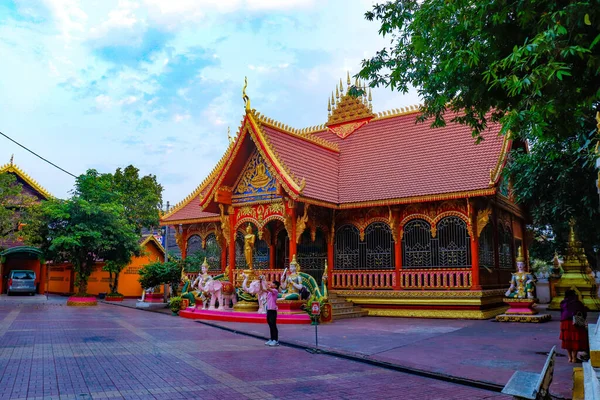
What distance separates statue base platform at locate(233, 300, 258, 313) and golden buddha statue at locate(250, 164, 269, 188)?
4.25 metres

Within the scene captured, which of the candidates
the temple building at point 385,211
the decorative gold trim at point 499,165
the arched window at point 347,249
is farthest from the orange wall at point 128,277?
the decorative gold trim at point 499,165

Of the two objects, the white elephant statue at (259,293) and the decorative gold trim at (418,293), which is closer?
the white elephant statue at (259,293)

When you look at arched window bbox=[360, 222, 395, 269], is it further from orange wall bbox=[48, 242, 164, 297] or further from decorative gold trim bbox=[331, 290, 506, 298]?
orange wall bbox=[48, 242, 164, 297]

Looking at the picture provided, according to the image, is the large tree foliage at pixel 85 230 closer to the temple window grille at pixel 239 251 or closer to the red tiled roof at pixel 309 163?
the temple window grille at pixel 239 251

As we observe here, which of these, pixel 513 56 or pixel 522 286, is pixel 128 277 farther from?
pixel 513 56

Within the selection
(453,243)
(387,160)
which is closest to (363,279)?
(453,243)

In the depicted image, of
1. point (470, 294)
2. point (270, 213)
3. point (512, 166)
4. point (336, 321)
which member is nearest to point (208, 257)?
point (270, 213)

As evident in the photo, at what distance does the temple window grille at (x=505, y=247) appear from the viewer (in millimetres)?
18844

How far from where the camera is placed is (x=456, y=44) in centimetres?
723

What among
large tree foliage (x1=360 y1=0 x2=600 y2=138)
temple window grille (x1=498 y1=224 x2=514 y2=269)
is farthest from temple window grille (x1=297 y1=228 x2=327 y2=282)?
large tree foliage (x1=360 y1=0 x2=600 y2=138)

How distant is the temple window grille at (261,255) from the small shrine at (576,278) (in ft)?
37.9

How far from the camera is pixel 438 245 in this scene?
55.8 ft

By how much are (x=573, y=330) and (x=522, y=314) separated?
23.3 ft

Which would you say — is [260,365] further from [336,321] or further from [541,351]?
[336,321]
